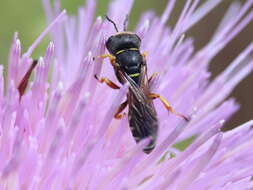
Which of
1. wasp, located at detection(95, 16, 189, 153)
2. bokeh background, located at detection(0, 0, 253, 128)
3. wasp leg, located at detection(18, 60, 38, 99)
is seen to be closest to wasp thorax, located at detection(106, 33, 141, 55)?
wasp, located at detection(95, 16, 189, 153)

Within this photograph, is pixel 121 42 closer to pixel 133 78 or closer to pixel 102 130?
pixel 133 78

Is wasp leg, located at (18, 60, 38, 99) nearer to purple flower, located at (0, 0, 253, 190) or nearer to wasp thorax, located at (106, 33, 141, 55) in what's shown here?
purple flower, located at (0, 0, 253, 190)

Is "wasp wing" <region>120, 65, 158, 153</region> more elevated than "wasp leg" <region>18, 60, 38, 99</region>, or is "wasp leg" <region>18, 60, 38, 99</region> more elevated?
"wasp leg" <region>18, 60, 38, 99</region>

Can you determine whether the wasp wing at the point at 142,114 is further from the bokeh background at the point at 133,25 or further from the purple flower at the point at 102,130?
the bokeh background at the point at 133,25

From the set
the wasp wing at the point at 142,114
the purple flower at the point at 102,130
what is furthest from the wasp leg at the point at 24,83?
the wasp wing at the point at 142,114

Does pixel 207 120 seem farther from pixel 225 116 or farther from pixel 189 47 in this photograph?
pixel 189 47

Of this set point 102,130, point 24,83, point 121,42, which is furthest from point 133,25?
point 102,130

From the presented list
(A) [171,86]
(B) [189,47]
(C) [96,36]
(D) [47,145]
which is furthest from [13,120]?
(B) [189,47]

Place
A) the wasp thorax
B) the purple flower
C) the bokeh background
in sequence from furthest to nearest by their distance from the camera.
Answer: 1. the bokeh background
2. the wasp thorax
3. the purple flower
